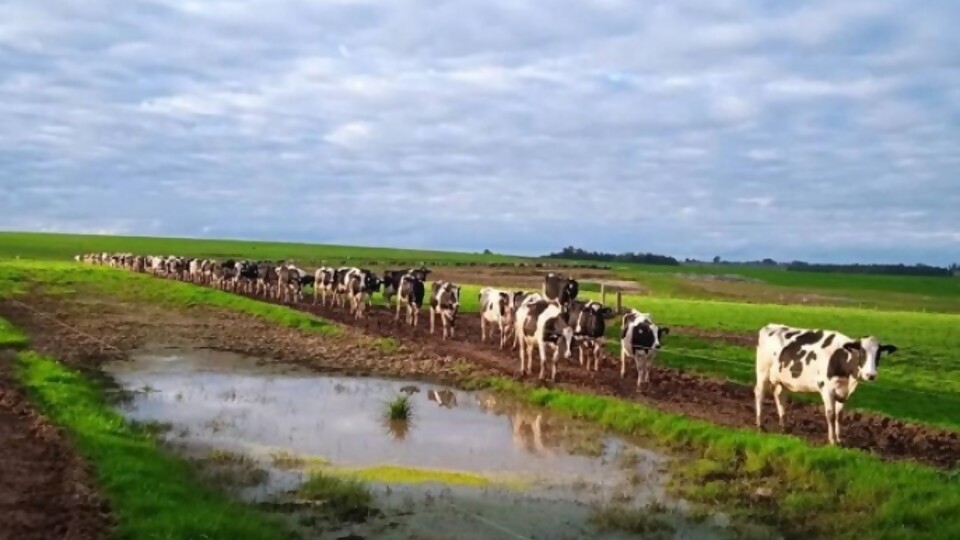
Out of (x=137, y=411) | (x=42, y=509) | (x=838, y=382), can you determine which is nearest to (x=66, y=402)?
(x=137, y=411)

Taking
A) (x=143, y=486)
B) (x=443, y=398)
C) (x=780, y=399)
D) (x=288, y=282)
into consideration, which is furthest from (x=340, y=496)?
(x=288, y=282)

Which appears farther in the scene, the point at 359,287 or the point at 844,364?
the point at 359,287

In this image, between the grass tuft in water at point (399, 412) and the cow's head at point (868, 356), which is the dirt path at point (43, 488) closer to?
the grass tuft in water at point (399, 412)

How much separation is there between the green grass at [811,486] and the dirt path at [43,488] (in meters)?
7.36

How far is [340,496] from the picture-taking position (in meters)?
11.5

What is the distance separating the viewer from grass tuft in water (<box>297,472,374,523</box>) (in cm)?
1101

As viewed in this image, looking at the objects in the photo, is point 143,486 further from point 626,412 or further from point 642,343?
point 642,343

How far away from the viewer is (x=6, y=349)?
23.9 meters

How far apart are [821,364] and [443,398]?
26.0 ft

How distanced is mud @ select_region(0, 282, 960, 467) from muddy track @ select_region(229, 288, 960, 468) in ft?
0.09

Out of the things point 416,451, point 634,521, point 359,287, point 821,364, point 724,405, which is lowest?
point 416,451

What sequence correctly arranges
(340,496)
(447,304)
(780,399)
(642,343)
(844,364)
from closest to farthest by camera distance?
(340,496) < (844,364) < (780,399) < (642,343) < (447,304)

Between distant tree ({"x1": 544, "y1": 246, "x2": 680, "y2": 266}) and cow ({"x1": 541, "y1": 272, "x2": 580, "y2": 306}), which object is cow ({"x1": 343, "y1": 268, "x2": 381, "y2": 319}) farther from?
distant tree ({"x1": 544, "y1": 246, "x2": 680, "y2": 266})

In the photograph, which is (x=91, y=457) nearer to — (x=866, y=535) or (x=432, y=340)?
(x=866, y=535)
